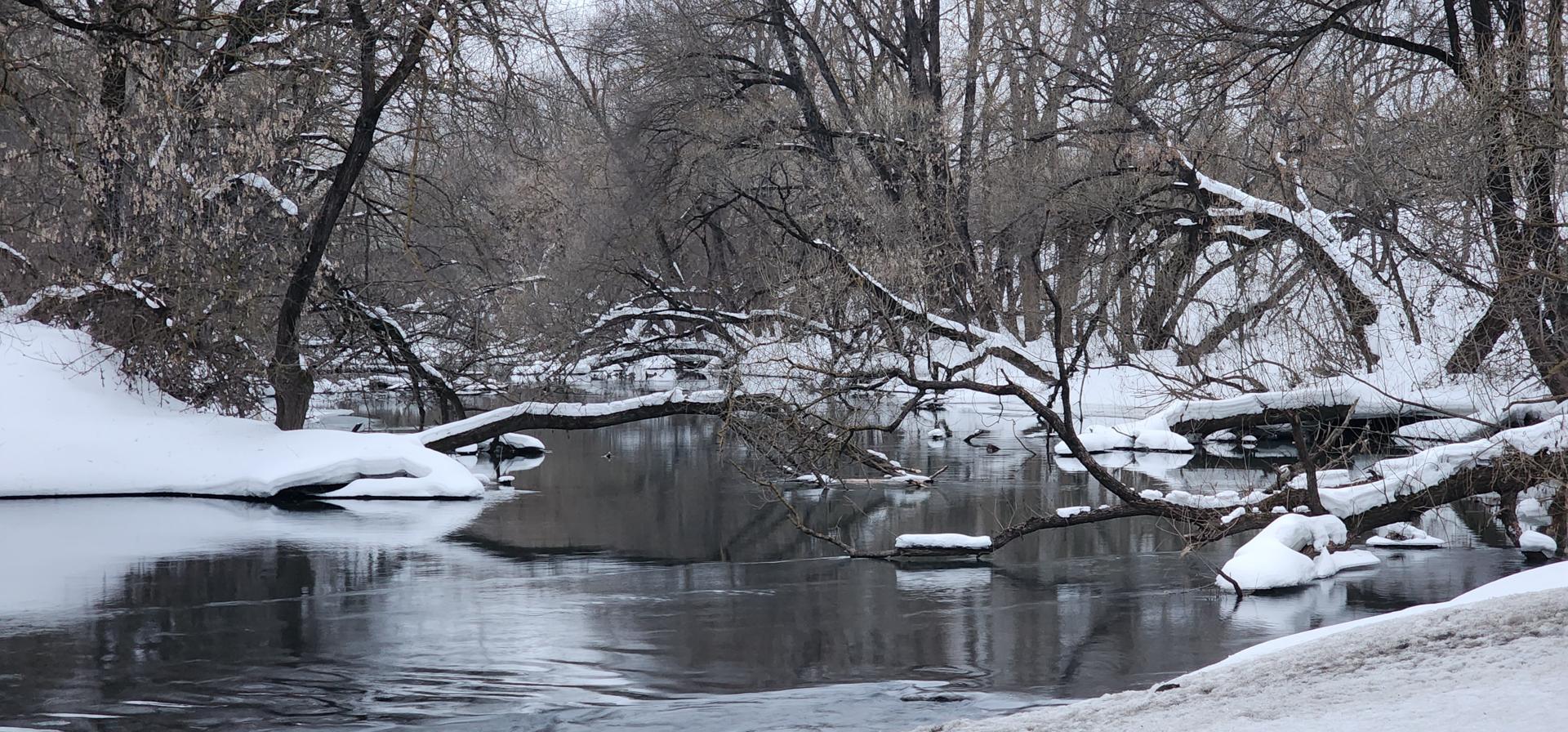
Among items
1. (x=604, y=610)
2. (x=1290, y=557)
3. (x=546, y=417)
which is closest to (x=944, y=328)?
(x=546, y=417)

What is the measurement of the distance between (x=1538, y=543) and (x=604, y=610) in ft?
27.6

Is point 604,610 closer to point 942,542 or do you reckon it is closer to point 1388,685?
point 942,542

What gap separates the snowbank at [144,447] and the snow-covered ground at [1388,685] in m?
12.7

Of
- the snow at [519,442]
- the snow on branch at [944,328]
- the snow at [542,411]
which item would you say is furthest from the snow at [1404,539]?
the snow at [519,442]

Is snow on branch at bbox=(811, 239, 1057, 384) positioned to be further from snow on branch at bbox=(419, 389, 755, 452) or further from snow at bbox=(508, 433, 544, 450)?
snow at bbox=(508, 433, 544, 450)

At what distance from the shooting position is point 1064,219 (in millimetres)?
24125

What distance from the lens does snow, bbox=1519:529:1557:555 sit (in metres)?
12.2

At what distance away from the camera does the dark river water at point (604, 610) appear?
7.84 meters

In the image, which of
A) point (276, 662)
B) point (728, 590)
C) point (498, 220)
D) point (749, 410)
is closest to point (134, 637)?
point (276, 662)

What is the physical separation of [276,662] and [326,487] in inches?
332

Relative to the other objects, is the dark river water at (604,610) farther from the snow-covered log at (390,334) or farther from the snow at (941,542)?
the snow-covered log at (390,334)

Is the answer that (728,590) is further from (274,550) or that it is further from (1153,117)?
(1153,117)

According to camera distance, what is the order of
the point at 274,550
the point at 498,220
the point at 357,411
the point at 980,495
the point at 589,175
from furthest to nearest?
1. the point at 589,175
2. the point at 357,411
3. the point at 498,220
4. the point at 980,495
5. the point at 274,550

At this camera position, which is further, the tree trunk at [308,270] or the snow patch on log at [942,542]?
the tree trunk at [308,270]
